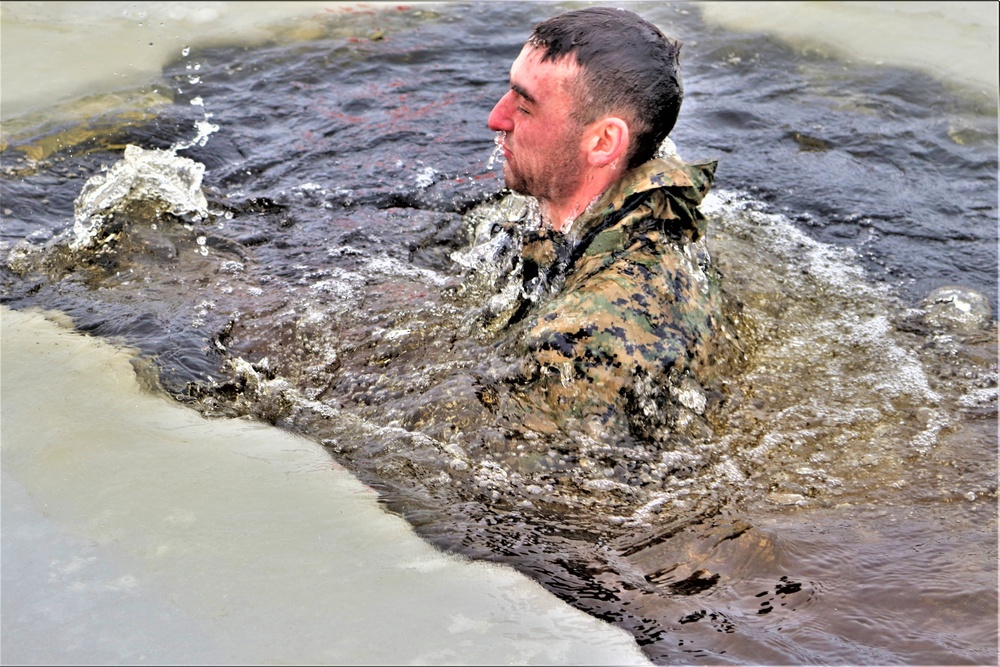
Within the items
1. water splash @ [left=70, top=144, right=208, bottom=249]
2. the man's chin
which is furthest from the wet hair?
water splash @ [left=70, top=144, right=208, bottom=249]

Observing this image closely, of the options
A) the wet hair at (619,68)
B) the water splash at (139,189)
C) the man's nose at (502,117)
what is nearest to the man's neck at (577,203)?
the wet hair at (619,68)

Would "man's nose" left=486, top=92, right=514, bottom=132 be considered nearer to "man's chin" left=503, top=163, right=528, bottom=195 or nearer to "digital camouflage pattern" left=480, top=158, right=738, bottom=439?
"man's chin" left=503, top=163, right=528, bottom=195

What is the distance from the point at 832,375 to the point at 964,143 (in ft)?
8.80

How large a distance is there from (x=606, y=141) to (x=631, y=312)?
1.94 ft

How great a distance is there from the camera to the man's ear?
9.86ft

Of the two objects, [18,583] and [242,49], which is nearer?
[18,583]

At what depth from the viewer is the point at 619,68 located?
117 inches

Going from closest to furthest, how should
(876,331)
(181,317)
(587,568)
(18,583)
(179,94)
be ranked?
(18,583) → (587,568) → (181,317) → (876,331) → (179,94)

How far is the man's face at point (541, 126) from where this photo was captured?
3035 mm

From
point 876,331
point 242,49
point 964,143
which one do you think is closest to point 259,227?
point 242,49

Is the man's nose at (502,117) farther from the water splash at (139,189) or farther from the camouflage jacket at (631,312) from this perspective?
the water splash at (139,189)

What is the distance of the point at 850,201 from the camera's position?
4848 millimetres

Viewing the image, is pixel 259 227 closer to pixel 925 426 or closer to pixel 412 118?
pixel 412 118

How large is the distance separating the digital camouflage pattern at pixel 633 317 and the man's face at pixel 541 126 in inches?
6.6
